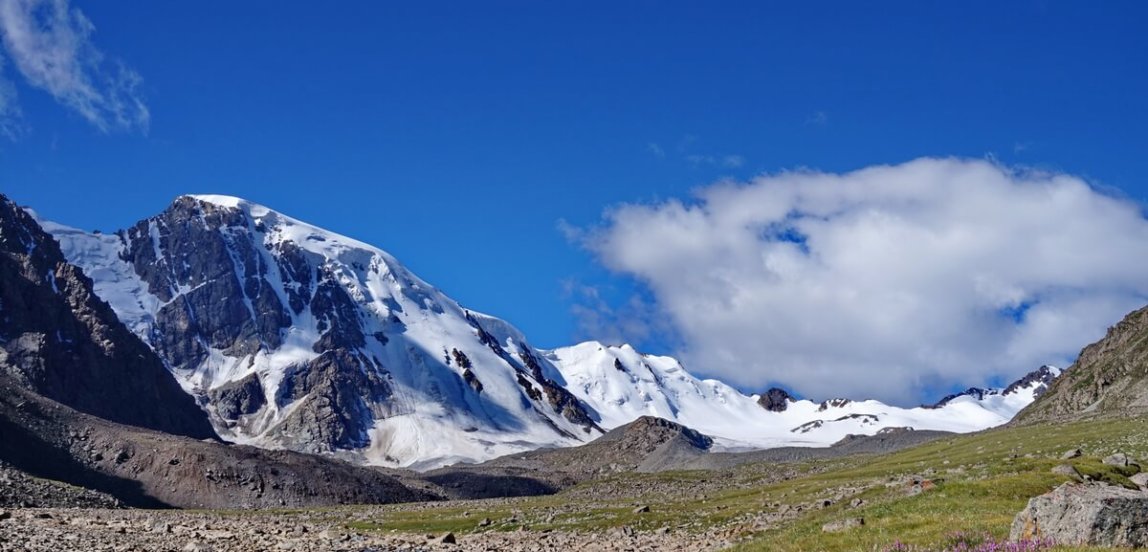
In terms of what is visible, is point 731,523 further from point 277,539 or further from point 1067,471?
point 277,539

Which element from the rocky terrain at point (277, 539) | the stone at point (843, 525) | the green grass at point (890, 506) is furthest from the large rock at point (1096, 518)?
the rocky terrain at point (277, 539)

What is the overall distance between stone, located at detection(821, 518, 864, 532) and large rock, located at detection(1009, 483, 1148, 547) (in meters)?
11.6

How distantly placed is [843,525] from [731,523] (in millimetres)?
33622

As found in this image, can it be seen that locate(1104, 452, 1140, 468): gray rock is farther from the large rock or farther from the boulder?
the large rock

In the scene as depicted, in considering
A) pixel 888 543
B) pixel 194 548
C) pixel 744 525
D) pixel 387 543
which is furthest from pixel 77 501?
pixel 888 543

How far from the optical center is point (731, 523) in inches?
2803

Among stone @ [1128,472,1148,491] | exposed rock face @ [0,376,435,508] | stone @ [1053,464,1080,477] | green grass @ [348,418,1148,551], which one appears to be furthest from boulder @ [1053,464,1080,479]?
exposed rock face @ [0,376,435,508]

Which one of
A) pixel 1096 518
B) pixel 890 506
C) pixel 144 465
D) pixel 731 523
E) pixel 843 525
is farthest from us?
pixel 144 465

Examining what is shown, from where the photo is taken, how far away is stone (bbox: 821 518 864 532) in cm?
3768

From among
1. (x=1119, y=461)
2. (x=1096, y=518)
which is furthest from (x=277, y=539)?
(x=1096, y=518)

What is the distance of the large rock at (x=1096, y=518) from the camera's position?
24.7 metres

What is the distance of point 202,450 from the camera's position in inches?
7249

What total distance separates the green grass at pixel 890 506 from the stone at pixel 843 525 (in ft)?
1.85

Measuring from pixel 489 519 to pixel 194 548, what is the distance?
40279 mm
